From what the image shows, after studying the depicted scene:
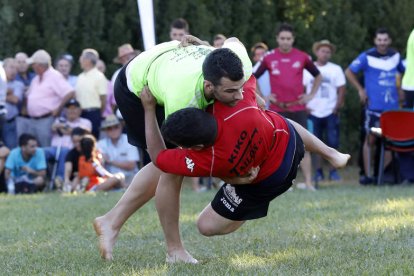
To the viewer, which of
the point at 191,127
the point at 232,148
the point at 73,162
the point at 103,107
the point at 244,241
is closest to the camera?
the point at 191,127

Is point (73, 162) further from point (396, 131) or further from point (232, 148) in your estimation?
point (232, 148)

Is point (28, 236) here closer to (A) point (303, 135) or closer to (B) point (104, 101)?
(A) point (303, 135)

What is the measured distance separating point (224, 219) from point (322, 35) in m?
12.2

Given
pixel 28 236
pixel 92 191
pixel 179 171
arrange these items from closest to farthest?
1. pixel 179 171
2. pixel 28 236
3. pixel 92 191

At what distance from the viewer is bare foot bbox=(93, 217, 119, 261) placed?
6.54 m

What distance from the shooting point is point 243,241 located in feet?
24.1

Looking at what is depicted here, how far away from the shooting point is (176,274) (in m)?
5.77

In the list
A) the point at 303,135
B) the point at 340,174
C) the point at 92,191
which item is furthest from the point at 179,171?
the point at 340,174

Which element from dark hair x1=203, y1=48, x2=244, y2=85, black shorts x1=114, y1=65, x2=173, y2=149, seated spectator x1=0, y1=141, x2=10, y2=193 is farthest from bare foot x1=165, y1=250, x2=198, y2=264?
seated spectator x1=0, y1=141, x2=10, y2=193

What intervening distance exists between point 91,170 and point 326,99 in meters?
3.65

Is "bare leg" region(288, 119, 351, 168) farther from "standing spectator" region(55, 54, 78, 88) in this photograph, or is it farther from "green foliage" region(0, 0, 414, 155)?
"green foliage" region(0, 0, 414, 155)

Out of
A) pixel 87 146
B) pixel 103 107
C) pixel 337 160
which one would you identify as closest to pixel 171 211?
pixel 337 160

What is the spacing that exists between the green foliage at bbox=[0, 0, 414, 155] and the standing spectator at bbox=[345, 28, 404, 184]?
10.1ft

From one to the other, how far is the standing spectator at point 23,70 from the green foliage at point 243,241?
13.6 feet
